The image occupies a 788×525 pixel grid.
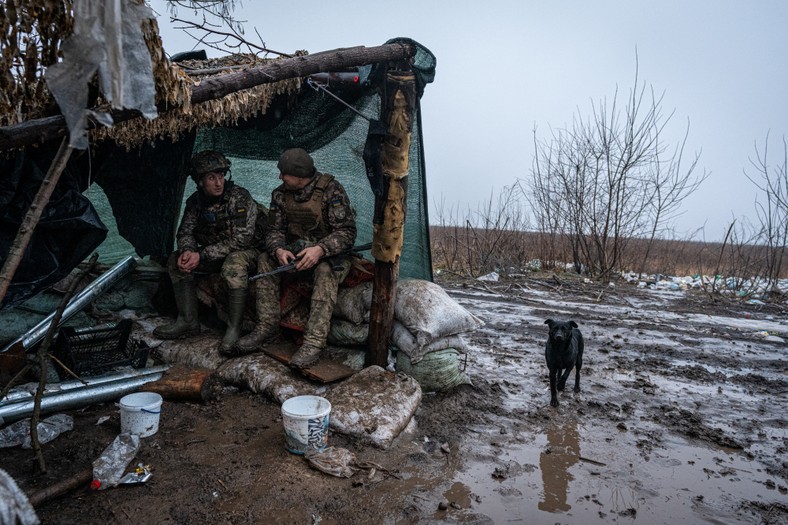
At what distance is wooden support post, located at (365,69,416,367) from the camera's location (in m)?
3.52

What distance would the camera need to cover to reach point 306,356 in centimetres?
354

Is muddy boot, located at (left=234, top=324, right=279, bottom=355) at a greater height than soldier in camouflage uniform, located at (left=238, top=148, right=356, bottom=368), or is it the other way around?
soldier in camouflage uniform, located at (left=238, top=148, right=356, bottom=368)

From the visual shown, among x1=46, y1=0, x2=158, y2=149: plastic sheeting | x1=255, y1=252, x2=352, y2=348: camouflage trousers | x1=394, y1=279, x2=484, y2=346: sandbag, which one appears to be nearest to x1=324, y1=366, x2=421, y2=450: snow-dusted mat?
x1=394, y1=279, x2=484, y2=346: sandbag

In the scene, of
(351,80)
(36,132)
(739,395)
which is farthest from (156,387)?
(739,395)

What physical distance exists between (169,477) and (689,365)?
5.18 m

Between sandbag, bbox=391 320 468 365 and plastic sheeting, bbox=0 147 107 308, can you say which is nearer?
plastic sheeting, bbox=0 147 107 308

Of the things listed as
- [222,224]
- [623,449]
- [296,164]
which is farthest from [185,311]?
[623,449]

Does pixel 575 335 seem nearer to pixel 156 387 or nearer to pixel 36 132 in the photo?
pixel 156 387

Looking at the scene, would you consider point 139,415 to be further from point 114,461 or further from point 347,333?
point 347,333

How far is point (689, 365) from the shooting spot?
4.97 metres

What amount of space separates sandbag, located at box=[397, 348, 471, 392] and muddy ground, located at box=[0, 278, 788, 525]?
9 cm

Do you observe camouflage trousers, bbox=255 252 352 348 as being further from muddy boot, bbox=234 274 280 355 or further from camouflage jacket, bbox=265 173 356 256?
camouflage jacket, bbox=265 173 356 256

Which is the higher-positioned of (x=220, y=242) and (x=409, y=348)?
(x=220, y=242)

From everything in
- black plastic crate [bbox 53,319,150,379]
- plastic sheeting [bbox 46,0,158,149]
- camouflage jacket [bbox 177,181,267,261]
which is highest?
plastic sheeting [bbox 46,0,158,149]
